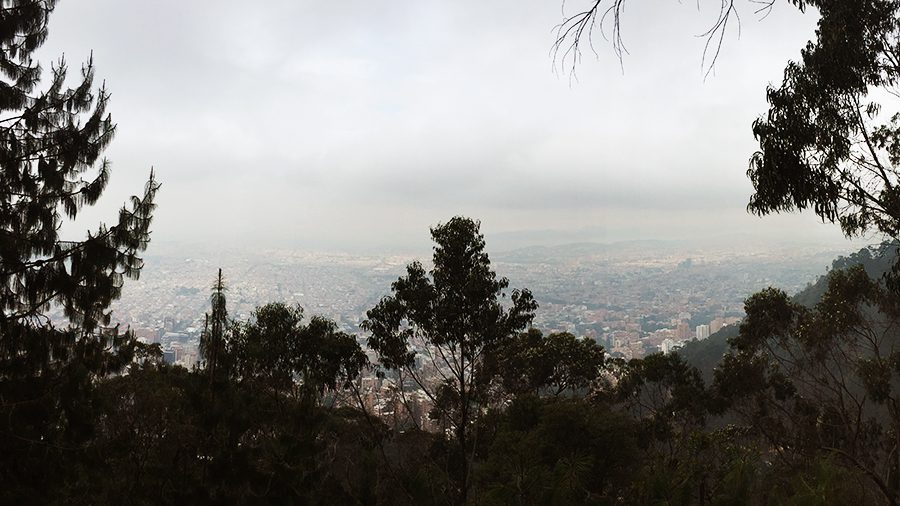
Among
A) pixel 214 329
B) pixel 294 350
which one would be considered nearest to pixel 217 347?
pixel 214 329

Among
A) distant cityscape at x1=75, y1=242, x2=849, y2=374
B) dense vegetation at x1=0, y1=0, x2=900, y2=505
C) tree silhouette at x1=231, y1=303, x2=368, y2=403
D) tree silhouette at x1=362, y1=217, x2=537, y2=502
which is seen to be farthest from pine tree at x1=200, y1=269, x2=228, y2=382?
distant cityscape at x1=75, y1=242, x2=849, y2=374

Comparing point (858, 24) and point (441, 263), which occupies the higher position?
point (858, 24)

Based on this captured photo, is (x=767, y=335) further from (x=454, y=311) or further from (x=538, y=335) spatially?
(x=454, y=311)

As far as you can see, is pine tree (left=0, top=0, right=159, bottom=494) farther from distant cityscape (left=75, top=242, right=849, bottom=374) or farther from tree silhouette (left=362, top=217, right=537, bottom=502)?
distant cityscape (left=75, top=242, right=849, bottom=374)

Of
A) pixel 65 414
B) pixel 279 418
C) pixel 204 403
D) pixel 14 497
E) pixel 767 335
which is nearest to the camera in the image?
pixel 14 497

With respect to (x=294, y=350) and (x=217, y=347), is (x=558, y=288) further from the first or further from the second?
(x=217, y=347)

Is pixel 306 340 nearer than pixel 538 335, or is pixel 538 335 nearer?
pixel 306 340

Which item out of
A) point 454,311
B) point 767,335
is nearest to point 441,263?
point 454,311
